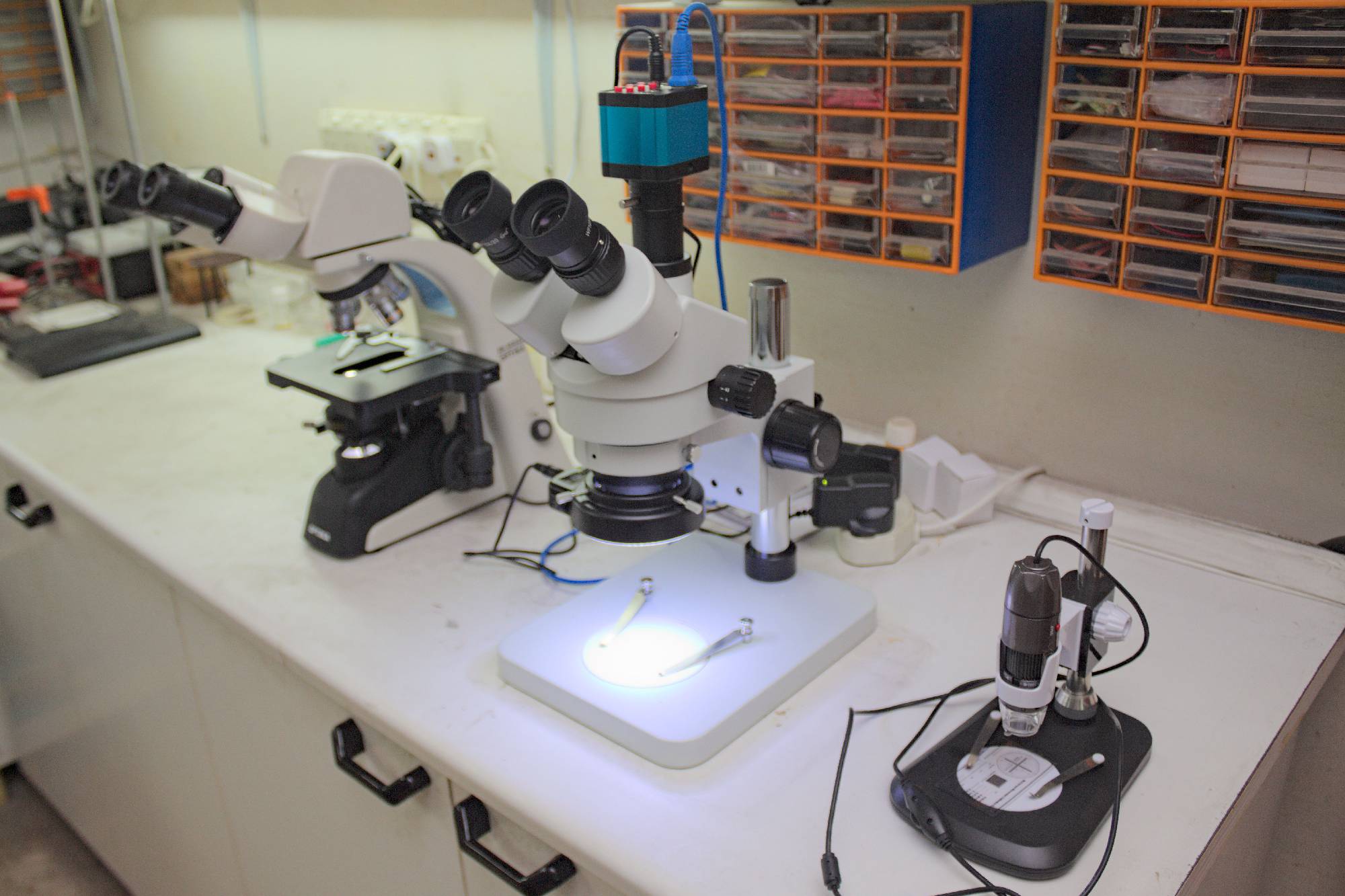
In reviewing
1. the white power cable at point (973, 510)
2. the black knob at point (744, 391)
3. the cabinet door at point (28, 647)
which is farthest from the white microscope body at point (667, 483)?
the cabinet door at point (28, 647)

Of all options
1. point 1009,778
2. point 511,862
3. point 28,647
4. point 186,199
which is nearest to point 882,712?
point 1009,778

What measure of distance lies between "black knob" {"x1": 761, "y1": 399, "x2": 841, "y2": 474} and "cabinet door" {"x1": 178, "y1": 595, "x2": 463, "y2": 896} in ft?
1.50

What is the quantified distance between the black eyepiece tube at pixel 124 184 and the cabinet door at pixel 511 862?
682 mm

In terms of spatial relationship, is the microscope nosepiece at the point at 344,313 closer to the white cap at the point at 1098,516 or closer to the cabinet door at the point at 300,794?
the cabinet door at the point at 300,794

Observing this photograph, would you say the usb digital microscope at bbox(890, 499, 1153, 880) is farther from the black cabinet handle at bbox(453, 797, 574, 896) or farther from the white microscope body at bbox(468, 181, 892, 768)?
the black cabinet handle at bbox(453, 797, 574, 896)

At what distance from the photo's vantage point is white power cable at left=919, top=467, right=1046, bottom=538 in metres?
1.36

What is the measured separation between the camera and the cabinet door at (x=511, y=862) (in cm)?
95

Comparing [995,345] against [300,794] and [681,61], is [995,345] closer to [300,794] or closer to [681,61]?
[681,61]

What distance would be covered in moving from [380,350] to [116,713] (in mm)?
765

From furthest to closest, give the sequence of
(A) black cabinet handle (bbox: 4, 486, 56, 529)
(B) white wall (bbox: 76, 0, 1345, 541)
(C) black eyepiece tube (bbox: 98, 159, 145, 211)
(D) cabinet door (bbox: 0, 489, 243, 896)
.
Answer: (A) black cabinet handle (bbox: 4, 486, 56, 529) < (D) cabinet door (bbox: 0, 489, 243, 896) < (B) white wall (bbox: 76, 0, 1345, 541) < (C) black eyepiece tube (bbox: 98, 159, 145, 211)

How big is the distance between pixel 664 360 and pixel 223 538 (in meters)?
0.76

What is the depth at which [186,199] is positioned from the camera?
1121 mm

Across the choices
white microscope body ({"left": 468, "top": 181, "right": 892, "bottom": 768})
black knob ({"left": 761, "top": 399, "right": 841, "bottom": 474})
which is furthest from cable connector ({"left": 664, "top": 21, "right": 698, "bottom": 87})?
black knob ({"left": 761, "top": 399, "right": 841, "bottom": 474})

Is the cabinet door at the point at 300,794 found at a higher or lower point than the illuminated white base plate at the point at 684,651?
lower
